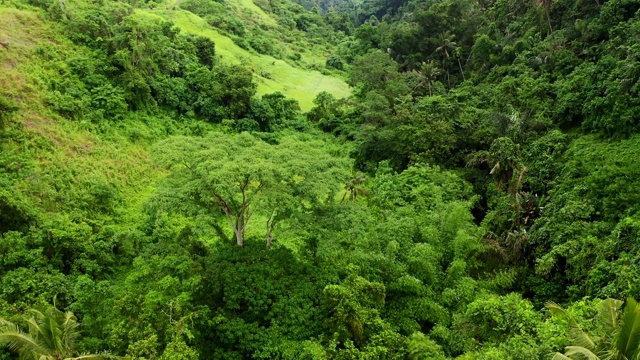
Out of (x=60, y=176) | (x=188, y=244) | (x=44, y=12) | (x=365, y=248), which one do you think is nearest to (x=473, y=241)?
(x=365, y=248)

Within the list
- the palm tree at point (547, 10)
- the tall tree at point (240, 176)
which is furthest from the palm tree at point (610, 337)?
the palm tree at point (547, 10)

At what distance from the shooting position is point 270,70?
176 feet

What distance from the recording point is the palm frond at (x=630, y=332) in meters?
8.16

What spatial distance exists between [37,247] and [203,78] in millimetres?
22135

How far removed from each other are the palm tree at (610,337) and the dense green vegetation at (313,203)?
60 millimetres

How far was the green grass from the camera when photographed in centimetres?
4874

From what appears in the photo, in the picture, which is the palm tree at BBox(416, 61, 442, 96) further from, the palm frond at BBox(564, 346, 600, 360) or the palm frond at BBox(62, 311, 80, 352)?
the palm frond at BBox(62, 311, 80, 352)

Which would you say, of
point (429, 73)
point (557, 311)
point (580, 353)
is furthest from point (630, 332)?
point (429, 73)

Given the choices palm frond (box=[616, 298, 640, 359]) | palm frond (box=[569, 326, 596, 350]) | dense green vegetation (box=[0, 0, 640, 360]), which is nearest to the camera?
palm frond (box=[616, 298, 640, 359])

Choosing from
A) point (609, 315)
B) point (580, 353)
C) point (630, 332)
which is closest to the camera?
point (630, 332)

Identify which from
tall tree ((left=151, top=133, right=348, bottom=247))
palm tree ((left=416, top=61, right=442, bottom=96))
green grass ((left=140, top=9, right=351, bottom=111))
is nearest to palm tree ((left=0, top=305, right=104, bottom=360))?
tall tree ((left=151, top=133, right=348, bottom=247))

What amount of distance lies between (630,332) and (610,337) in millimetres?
1299

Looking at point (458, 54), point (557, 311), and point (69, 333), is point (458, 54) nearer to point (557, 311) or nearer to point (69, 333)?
point (557, 311)

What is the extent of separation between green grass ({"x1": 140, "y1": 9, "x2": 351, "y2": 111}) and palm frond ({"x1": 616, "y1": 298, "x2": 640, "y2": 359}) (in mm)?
39570
